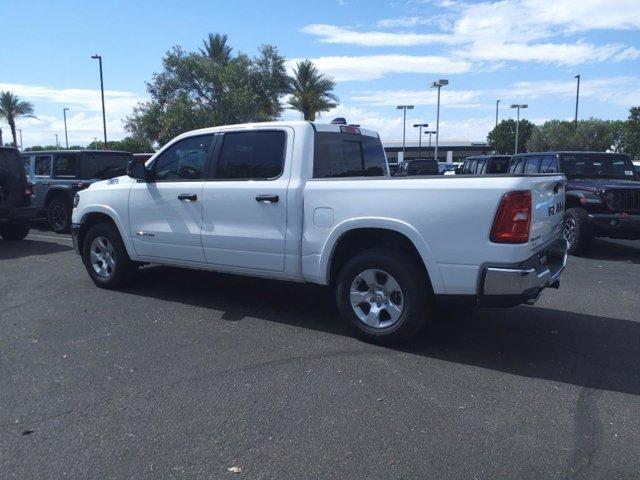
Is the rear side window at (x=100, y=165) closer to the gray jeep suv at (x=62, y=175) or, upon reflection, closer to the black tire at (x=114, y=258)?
the gray jeep suv at (x=62, y=175)

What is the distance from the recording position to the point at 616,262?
9.43 m

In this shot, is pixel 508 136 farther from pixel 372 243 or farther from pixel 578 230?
pixel 372 243

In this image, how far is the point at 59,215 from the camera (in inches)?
505

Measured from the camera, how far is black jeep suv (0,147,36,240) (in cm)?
1062

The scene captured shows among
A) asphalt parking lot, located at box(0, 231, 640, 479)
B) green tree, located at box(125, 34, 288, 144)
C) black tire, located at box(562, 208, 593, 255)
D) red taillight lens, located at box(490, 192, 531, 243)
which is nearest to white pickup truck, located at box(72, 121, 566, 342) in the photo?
red taillight lens, located at box(490, 192, 531, 243)

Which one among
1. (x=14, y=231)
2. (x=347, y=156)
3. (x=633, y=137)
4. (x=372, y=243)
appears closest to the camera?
(x=372, y=243)

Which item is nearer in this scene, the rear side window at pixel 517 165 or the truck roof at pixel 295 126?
the truck roof at pixel 295 126

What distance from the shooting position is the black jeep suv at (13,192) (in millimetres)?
10625

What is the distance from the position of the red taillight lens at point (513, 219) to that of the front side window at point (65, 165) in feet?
35.4

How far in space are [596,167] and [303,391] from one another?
9.15m

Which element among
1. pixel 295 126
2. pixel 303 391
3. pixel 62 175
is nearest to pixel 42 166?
pixel 62 175

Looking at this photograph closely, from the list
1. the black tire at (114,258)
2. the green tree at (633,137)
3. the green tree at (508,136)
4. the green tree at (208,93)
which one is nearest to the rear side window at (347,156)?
the black tire at (114,258)

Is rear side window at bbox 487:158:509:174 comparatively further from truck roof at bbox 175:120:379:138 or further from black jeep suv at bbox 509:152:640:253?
truck roof at bbox 175:120:379:138

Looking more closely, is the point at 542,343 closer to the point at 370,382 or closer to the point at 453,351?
the point at 453,351
